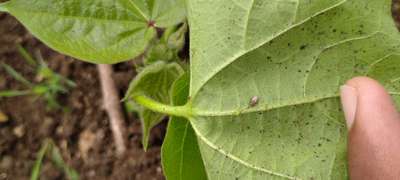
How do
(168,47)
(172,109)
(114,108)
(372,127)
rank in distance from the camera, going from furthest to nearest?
Answer: (114,108), (168,47), (172,109), (372,127)

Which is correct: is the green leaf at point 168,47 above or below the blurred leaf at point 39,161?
above

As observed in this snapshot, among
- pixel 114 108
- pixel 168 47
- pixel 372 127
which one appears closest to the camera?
pixel 372 127

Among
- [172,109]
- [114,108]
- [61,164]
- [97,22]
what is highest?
[97,22]

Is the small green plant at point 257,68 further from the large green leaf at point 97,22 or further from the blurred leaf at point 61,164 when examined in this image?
the blurred leaf at point 61,164

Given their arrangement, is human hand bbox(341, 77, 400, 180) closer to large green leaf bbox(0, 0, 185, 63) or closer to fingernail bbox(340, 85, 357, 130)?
fingernail bbox(340, 85, 357, 130)

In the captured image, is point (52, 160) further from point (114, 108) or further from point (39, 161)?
point (114, 108)

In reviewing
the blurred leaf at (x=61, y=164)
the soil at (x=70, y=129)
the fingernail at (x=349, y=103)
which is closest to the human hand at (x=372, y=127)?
the fingernail at (x=349, y=103)

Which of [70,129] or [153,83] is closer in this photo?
[153,83]

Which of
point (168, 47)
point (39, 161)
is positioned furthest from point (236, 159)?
point (39, 161)
